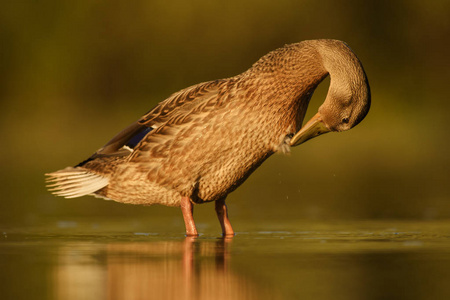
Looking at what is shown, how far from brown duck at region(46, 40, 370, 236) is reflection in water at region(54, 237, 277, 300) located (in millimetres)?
1046

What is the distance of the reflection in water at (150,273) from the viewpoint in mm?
5051

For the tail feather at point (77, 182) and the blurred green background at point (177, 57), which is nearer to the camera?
the tail feather at point (77, 182)

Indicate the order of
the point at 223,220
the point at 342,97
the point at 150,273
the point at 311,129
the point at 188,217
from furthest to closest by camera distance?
the point at 223,220, the point at 188,217, the point at 311,129, the point at 342,97, the point at 150,273

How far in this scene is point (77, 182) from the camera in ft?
28.8

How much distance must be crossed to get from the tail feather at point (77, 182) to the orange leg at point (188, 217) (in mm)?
732

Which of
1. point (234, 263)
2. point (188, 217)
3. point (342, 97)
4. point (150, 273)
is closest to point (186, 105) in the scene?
point (188, 217)

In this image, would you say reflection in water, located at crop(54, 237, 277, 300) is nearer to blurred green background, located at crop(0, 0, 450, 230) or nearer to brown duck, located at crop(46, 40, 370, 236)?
brown duck, located at crop(46, 40, 370, 236)

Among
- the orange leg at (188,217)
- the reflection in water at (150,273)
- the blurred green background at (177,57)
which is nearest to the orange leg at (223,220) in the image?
the orange leg at (188,217)

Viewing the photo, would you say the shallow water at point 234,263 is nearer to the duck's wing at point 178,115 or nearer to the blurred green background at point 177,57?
the duck's wing at point 178,115

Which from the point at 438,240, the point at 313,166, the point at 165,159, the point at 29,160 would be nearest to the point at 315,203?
the point at 165,159

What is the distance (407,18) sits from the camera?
2361 centimetres

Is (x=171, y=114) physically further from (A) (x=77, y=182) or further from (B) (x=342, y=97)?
(B) (x=342, y=97)

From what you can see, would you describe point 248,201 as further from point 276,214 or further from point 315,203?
point 276,214

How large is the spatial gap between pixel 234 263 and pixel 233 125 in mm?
2046
